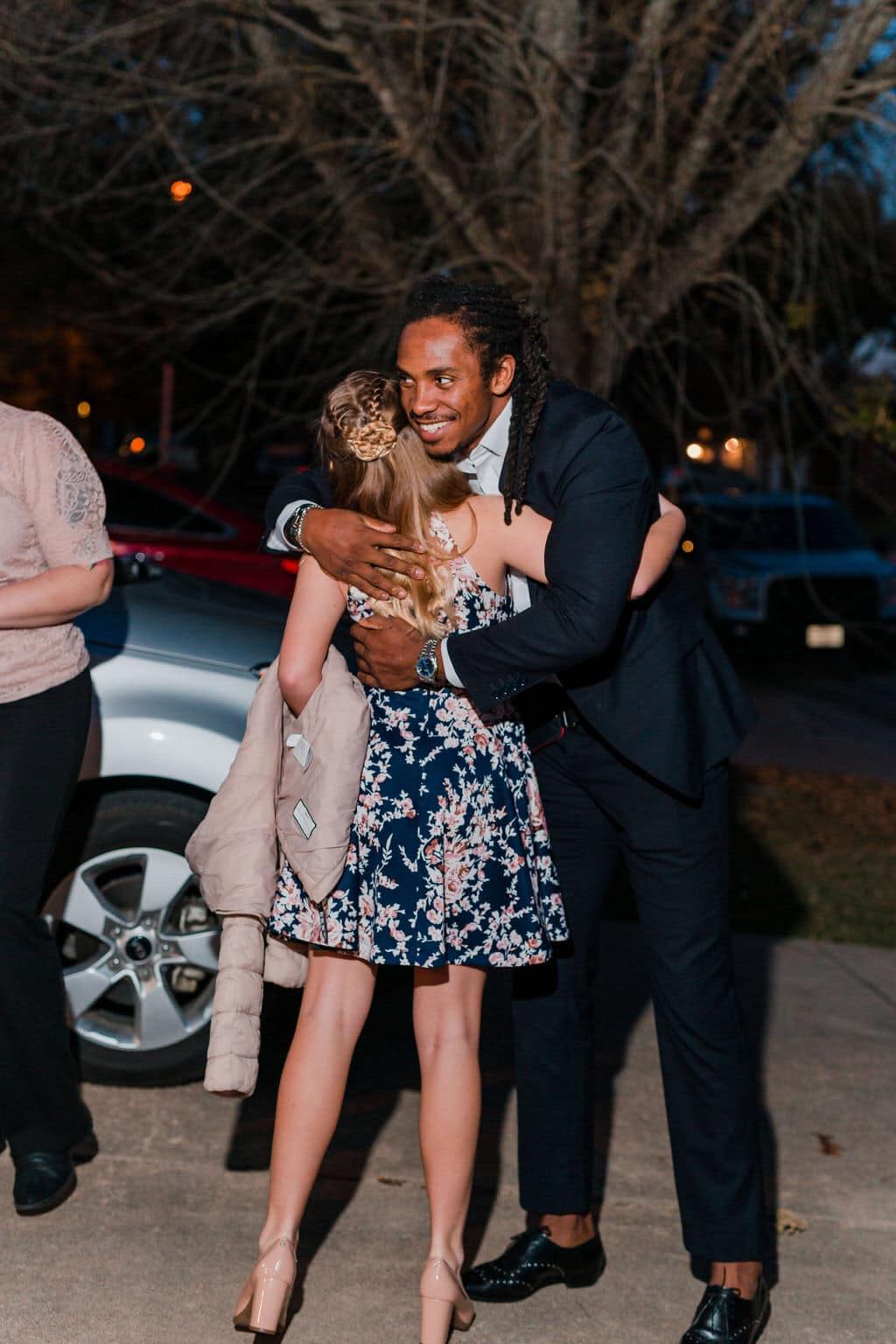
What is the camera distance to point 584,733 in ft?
11.2

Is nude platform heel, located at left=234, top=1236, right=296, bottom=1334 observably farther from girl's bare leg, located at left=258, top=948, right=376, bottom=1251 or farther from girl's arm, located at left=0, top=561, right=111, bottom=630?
girl's arm, located at left=0, top=561, right=111, bottom=630

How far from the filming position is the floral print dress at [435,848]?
314 cm

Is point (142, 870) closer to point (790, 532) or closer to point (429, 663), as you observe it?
point (429, 663)

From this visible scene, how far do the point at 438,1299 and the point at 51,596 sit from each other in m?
1.67

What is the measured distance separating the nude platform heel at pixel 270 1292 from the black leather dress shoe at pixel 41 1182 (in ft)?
2.60

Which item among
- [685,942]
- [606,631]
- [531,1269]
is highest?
[606,631]

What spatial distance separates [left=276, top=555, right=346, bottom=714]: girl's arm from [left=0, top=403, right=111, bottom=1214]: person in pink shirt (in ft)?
2.54

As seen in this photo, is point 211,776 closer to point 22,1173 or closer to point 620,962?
point 22,1173

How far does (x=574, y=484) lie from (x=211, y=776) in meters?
1.66

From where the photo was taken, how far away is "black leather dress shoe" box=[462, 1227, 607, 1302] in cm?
349

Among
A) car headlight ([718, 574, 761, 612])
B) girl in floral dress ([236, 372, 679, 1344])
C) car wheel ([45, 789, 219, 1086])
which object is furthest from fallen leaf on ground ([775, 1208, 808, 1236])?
car headlight ([718, 574, 761, 612])

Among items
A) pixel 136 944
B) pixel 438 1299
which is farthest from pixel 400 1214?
pixel 136 944

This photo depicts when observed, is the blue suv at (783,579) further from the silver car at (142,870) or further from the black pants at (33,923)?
the black pants at (33,923)

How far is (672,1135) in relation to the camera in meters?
3.42
